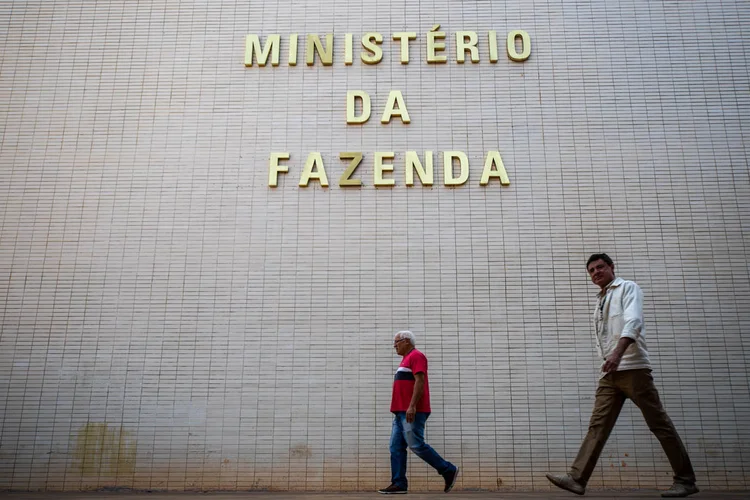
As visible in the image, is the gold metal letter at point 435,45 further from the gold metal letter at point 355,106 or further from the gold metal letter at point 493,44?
the gold metal letter at point 355,106

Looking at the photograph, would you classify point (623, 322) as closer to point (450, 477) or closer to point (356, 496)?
point (450, 477)

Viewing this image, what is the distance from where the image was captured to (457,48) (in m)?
7.90

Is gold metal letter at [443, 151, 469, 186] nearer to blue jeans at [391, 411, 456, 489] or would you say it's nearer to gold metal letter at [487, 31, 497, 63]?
gold metal letter at [487, 31, 497, 63]

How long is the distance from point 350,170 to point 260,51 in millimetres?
1879

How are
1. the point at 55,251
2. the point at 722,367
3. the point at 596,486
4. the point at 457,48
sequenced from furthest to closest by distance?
1. the point at 457,48
2. the point at 55,251
3. the point at 722,367
4. the point at 596,486

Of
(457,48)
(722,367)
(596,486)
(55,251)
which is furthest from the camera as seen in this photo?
(457,48)

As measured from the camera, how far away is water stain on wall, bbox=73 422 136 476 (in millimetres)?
6605

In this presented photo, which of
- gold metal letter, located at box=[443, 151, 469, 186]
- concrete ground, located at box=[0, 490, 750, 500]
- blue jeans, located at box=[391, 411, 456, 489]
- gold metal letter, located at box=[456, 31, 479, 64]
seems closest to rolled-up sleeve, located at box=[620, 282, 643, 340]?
concrete ground, located at box=[0, 490, 750, 500]

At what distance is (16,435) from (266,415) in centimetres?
252

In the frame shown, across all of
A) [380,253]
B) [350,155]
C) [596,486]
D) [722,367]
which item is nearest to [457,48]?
[350,155]

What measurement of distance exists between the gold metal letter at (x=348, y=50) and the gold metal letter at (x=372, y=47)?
154mm

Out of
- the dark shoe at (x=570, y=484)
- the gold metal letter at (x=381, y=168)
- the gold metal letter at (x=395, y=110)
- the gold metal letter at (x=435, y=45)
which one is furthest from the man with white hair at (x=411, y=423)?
the gold metal letter at (x=435, y=45)

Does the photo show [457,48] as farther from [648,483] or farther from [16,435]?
[16,435]

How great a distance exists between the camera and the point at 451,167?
7445mm
